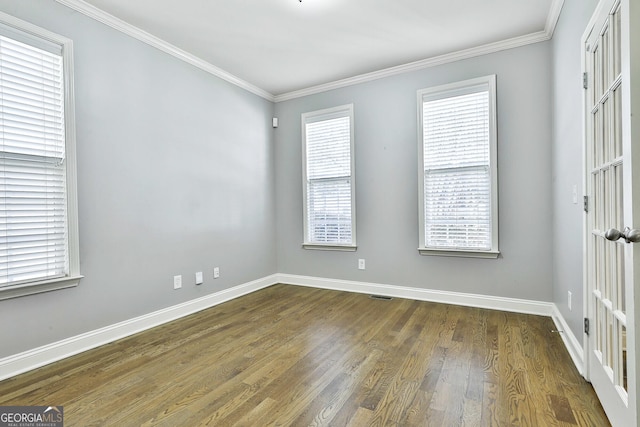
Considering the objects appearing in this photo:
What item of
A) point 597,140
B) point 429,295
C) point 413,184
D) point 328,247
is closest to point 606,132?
point 597,140

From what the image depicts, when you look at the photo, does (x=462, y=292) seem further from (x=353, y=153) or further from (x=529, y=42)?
(x=529, y=42)

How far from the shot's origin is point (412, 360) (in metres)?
2.23

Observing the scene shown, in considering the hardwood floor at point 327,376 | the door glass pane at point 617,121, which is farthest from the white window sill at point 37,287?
the door glass pane at point 617,121

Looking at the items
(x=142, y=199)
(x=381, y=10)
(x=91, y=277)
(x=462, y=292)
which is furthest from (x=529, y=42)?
(x=91, y=277)

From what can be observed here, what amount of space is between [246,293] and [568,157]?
360 cm

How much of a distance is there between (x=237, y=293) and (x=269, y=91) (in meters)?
2.79

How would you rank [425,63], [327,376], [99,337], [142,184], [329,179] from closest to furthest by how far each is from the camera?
[327,376] → [99,337] → [142,184] → [425,63] → [329,179]

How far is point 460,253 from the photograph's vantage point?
3.44 metres

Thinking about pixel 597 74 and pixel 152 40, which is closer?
pixel 597 74

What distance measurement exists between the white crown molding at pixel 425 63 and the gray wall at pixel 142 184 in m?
0.83

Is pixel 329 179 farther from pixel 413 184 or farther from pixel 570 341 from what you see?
pixel 570 341

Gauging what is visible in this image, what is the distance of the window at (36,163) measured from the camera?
6.95ft
